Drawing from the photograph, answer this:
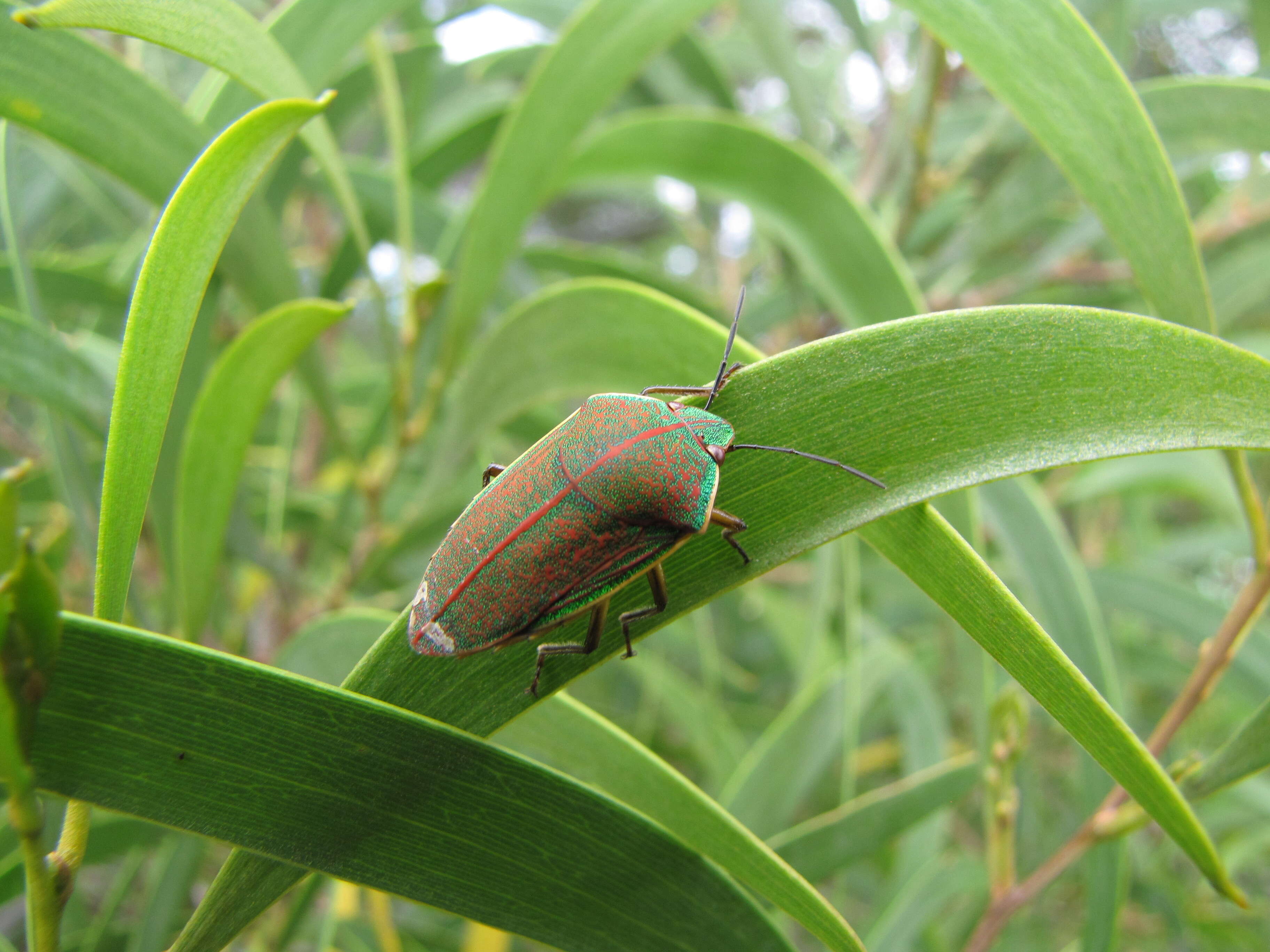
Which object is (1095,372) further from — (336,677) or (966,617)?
(336,677)

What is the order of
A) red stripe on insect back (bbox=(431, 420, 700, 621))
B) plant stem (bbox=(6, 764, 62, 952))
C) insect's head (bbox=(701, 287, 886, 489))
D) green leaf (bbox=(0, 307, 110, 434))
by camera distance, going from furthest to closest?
green leaf (bbox=(0, 307, 110, 434)) → red stripe on insect back (bbox=(431, 420, 700, 621)) → insect's head (bbox=(701, 287, 886, 489)) → plant stem (bbox=(6, 764, 62, 952))

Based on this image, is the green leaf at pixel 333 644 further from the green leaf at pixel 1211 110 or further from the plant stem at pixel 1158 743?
the green leaf at pixel 1211 110

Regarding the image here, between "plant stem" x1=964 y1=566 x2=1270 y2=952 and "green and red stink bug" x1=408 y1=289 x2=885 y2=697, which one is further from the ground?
"green and red stink bug" x1=408 y1=289 x2=885 y2=697

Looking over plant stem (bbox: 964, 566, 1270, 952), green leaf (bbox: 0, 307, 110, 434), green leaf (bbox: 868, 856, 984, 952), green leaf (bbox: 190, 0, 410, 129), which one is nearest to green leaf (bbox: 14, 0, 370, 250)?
green leaf (bbox: 190, 0, 410, 129)

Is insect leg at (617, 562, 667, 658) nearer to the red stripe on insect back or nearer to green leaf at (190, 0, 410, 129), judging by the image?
the red stripe on insect back

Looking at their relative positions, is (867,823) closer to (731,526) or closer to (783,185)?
(731,526)

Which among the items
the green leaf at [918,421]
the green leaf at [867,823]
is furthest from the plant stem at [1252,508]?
the green leaf at [867,823]

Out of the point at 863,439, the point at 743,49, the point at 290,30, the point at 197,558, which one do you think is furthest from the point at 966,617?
the point at 743,49
